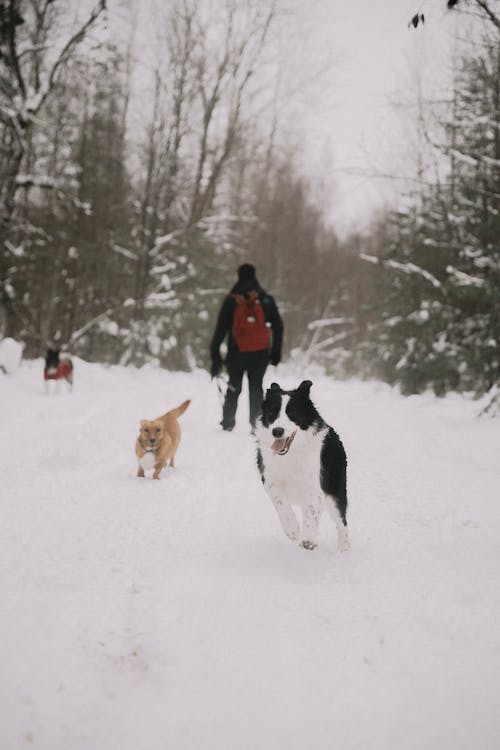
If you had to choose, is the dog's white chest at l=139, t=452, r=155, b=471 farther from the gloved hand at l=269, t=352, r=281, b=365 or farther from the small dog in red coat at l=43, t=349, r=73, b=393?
the small dog in red coat at l=43, t=349, r=73, b=393

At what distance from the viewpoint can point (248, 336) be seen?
713 cm

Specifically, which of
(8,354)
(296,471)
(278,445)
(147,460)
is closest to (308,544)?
(296,471)

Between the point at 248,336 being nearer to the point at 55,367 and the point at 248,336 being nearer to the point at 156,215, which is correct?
the point at 55,367

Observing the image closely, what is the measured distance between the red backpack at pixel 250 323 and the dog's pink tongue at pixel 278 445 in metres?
3.82

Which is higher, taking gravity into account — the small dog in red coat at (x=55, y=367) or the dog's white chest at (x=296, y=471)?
the dog's white chest at (x=296, y=471)

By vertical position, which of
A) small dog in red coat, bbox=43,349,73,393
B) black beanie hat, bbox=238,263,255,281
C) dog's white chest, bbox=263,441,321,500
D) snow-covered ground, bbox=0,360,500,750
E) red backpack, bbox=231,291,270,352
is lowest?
small dog in red coat, bbox=43,349,73,393

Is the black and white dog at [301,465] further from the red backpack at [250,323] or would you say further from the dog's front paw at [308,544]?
the red backpack at [250,323]

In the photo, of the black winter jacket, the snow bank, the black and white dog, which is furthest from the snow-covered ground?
the snow bank

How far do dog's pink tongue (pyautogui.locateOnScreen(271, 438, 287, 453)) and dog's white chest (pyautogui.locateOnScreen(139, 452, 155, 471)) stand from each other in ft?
6.75

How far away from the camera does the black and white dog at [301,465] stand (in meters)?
3.36

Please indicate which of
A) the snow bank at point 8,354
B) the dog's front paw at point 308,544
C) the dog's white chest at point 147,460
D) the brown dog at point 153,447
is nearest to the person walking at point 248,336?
the brown dog at point 153,447

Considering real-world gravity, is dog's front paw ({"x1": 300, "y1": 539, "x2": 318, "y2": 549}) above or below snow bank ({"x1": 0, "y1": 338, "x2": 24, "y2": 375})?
above

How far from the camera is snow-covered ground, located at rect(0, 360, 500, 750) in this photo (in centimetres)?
180

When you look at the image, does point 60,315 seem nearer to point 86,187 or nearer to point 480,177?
point 86,187
